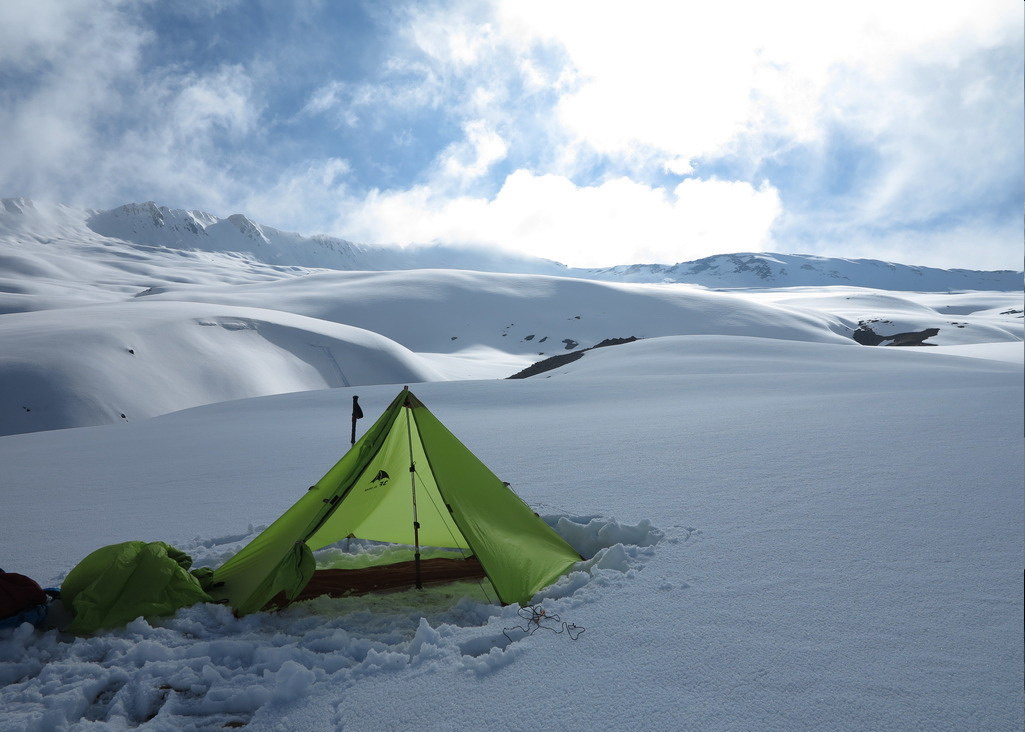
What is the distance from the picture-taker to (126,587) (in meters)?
3.94

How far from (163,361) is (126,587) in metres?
25.4

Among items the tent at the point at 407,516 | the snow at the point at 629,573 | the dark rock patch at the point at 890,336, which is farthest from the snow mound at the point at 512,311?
the tent at the point at 407,516

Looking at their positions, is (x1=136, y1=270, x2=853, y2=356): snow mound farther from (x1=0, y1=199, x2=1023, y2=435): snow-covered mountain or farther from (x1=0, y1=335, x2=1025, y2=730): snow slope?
(x1=0, y1=335, x2=1025, y2=730): snow slope

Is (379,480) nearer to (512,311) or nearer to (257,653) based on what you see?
(257,653)

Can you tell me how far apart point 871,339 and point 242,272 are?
14710cm

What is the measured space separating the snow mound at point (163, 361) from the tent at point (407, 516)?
1974 centimetres

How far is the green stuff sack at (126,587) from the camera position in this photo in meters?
3.78

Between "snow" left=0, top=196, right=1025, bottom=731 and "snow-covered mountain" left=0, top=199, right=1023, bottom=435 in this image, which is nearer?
"snow" left=0, top=196, right=1025, bottom=731

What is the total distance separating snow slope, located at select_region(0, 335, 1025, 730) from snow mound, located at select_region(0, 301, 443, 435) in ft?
46.8

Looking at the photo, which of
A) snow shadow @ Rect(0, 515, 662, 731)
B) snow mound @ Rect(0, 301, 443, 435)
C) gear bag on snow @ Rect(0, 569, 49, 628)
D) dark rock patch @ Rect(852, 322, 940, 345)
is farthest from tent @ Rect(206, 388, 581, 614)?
dark rock patch @ Rect(852, 322, 940, 345)

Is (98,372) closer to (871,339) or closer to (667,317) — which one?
(667,317)

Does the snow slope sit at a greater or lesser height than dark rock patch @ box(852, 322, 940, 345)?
lesser

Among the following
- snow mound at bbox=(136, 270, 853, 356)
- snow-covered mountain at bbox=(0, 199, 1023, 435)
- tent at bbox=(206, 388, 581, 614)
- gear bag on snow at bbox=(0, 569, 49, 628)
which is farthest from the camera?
snow mound at bbox=(136, 270, 853, 356)

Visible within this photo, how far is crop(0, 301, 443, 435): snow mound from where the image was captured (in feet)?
65.3
